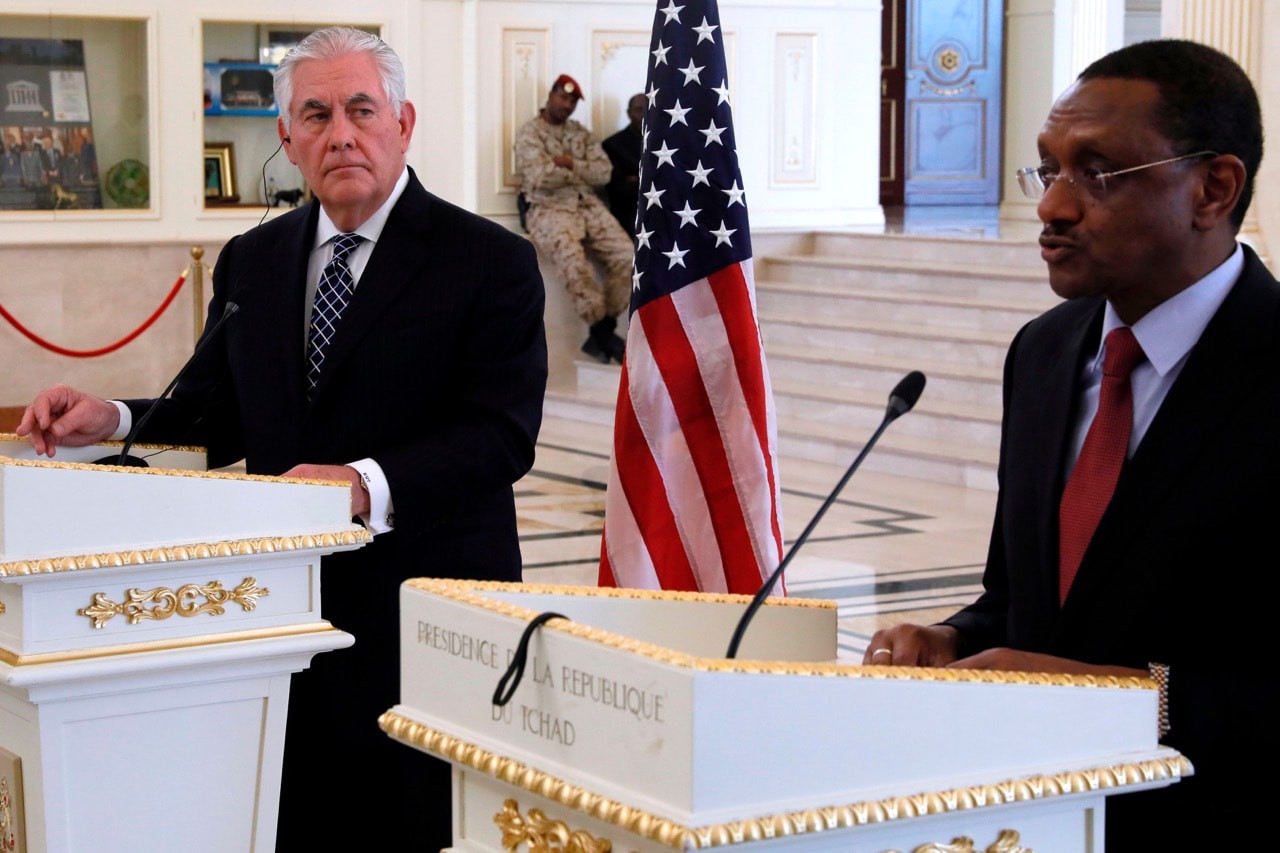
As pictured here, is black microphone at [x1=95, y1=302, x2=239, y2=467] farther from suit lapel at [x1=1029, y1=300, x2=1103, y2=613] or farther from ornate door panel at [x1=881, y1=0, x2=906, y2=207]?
ornate door panel at [x1=881, y1=0, x2=906, y2=207]

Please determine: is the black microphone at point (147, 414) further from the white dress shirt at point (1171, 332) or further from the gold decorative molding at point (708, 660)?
the white dress shirt at point (1171, 332)

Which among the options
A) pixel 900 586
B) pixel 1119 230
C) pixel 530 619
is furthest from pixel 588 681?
pixel 900 586

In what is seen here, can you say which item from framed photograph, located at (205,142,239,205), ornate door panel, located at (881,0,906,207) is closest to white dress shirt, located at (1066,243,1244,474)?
framed photograph, located at (205,142,239,205)

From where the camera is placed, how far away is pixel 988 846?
65.7 inches

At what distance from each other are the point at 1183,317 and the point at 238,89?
11221mm

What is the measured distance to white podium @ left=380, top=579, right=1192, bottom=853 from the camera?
1504 millimetres

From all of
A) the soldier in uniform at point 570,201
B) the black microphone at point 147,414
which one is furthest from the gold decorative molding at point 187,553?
the soldier in uniform at point 570,201

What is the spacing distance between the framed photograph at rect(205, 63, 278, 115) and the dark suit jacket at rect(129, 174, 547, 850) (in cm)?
981

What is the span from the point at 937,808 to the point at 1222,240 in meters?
0.84

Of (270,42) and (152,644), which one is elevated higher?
(270,42)

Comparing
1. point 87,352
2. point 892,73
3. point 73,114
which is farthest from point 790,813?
point 892,73

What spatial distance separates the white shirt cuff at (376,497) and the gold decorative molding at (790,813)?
3.57 feet

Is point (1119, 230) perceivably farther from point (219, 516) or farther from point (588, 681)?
point (219, 516)

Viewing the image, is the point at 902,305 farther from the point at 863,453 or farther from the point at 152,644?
the point at 863,453
